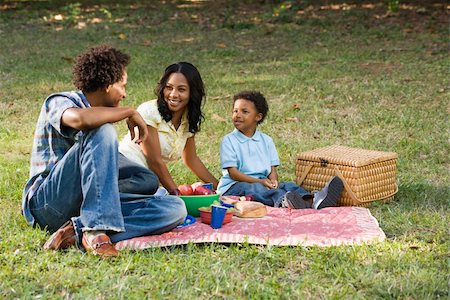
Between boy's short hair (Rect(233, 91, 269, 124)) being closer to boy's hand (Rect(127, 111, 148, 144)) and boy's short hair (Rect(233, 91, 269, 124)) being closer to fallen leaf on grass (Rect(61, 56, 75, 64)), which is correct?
boy's hand (Rect(127, 111, 148, 144))

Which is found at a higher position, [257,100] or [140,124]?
[140,124]

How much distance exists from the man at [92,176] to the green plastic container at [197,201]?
1.01 feet

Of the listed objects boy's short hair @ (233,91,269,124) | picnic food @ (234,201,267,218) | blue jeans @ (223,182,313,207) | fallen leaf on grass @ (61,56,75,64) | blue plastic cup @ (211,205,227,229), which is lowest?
blue jeans @ (223,182,313,207)

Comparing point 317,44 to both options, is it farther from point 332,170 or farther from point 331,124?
point 332,170

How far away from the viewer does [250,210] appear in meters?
5.09

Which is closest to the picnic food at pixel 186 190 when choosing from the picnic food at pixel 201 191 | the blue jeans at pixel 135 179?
the picnic food at pixel 201 191

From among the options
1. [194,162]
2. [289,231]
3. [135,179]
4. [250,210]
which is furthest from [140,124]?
[194,162]

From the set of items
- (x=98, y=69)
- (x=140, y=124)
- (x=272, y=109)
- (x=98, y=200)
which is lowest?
(x=272, y=109)

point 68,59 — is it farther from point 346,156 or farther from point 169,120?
point 346,156

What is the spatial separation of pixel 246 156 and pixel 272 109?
262 centimetres

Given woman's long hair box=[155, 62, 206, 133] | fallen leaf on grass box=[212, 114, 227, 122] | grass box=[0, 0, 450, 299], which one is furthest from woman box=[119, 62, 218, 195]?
fallen leaf on grass box=[212, 114, 227, 122]

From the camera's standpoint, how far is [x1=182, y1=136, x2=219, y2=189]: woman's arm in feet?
18.9

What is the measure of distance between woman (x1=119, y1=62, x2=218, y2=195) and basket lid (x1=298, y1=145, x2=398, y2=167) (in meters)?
0.82

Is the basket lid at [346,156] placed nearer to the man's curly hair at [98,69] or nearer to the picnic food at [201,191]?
the picnic food at [201,191]
